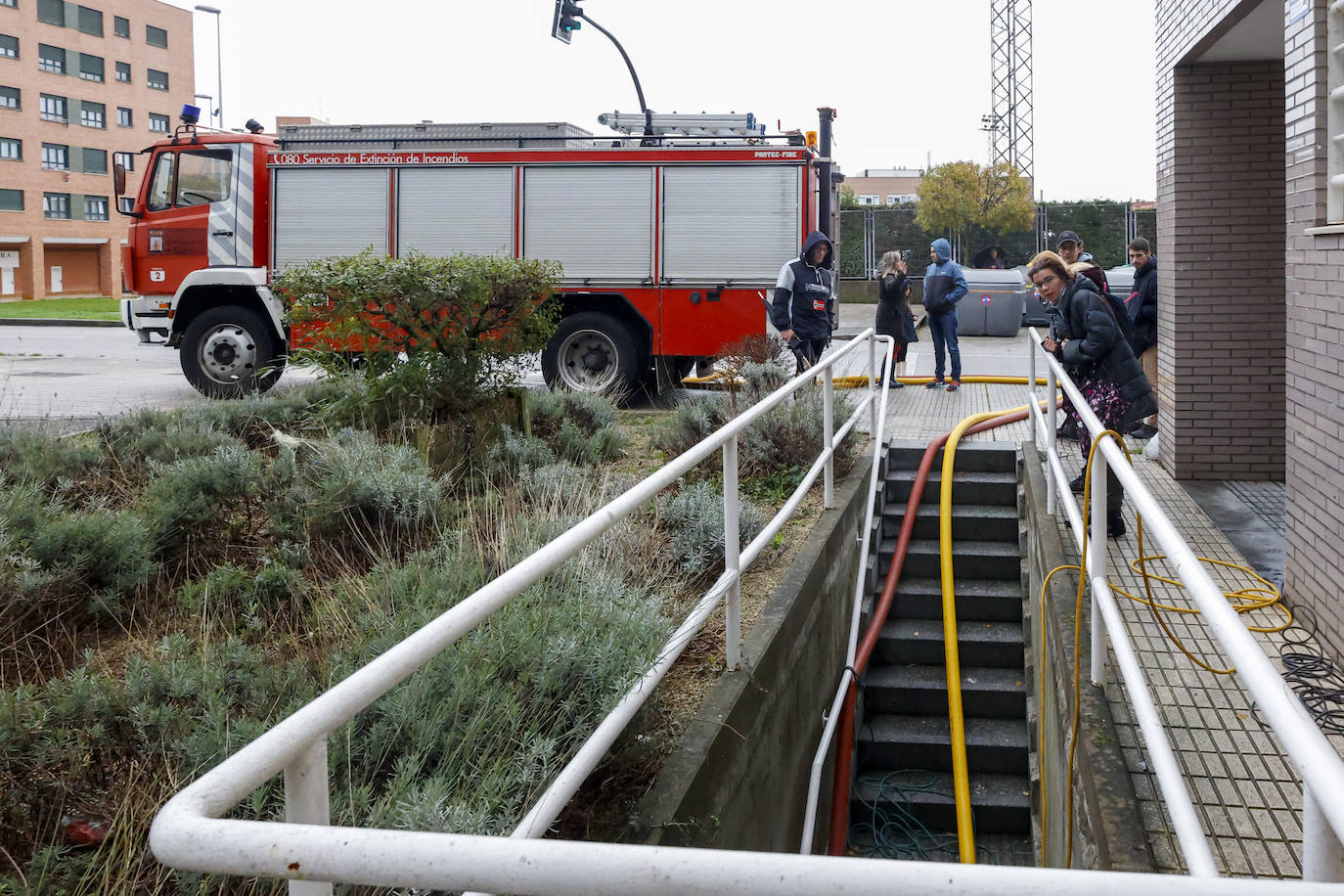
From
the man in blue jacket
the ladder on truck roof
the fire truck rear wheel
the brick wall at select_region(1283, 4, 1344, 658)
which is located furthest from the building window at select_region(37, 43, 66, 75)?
the brick wall at select_region(1283, 4, 1344, 658)

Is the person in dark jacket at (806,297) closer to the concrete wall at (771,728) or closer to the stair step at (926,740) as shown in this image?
the concrete wall at (771,728)

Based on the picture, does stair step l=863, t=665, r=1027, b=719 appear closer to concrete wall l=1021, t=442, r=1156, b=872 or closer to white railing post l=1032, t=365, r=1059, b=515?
concrete wall l=1021, t=442, r=1156, b=872

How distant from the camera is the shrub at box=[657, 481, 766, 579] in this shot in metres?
5.95

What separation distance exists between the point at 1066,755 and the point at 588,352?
9921mm

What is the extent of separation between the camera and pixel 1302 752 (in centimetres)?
145

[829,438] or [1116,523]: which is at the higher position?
[829,438]

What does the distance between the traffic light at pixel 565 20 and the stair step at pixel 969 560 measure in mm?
12428

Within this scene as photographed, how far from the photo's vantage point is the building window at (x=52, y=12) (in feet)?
195

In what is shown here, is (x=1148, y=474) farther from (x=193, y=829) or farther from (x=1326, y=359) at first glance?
(x=193, y=829)

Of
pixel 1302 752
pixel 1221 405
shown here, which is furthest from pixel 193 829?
pixel 1221 405

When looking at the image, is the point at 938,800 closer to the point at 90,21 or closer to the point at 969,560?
the point at 969,560

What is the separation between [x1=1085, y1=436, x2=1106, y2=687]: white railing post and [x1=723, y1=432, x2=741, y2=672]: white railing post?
1.22 m

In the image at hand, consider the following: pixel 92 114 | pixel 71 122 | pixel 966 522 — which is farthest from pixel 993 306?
pixel 92 114

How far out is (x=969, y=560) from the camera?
8648mm
